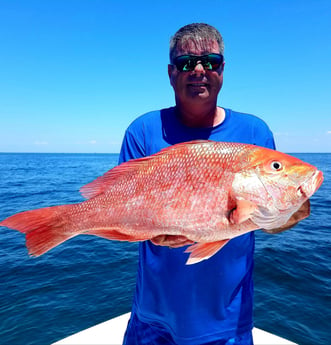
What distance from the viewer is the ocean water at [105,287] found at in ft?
19.9

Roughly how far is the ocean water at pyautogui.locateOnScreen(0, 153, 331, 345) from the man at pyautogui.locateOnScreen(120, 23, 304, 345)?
4.65 meters

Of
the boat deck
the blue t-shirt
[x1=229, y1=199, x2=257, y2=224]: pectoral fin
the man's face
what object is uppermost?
the man's face

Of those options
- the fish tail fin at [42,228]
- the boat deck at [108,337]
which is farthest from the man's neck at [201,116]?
the boat deck at [108,337]

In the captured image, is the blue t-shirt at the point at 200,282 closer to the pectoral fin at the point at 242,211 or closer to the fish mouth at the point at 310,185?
the pectoral fin at the point at 242,211

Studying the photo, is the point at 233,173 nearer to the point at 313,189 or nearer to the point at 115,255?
the point at 313,189

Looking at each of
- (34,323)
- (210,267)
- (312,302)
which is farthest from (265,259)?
(210,267)

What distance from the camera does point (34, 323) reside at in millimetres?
6191

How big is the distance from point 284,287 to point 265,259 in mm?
1637

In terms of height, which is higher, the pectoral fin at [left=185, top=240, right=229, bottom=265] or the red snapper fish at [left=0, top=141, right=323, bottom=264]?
the red snapper fish at [left=0, top=141, right=323, bottom=264]

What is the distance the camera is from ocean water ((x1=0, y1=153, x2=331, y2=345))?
6.05 metres

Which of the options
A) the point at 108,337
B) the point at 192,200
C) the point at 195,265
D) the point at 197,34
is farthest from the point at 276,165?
the point at 108,337

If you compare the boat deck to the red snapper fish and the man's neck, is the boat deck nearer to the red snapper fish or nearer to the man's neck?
the red snapper fish

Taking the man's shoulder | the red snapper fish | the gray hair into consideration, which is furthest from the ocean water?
the gray hair

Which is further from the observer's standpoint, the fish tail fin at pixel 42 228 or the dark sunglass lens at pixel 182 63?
the dark sunglass lens at pixel 182 63
